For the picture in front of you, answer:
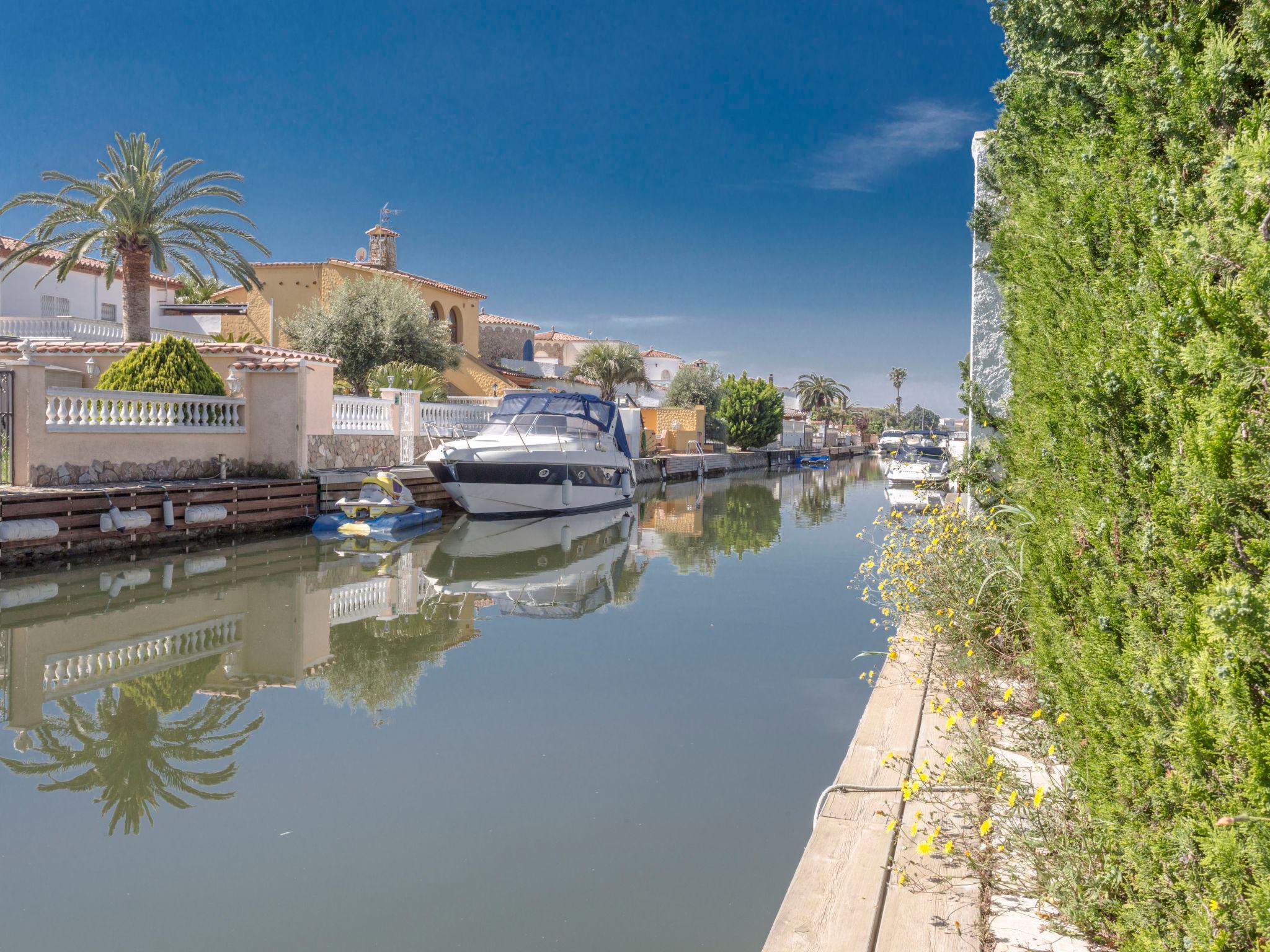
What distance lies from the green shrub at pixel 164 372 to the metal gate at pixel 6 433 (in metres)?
2.51

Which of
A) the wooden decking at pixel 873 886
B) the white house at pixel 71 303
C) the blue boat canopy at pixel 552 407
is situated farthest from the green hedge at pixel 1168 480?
the white house at pixel 71 303

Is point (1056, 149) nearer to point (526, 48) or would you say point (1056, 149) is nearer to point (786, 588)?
point (786, 588)

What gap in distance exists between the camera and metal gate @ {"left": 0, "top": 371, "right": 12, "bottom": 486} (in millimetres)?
12875

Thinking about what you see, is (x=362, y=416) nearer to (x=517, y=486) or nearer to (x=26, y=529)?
(x=517, y=486)

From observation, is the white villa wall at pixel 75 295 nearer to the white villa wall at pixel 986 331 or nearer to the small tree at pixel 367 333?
the small tree at pixel 367 333

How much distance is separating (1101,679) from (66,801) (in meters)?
5.12

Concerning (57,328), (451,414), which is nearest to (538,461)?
(451,414)

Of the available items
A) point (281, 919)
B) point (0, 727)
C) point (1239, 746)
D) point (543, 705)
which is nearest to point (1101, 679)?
point (1239, 746)

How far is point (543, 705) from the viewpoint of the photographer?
6578mm

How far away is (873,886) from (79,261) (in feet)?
132

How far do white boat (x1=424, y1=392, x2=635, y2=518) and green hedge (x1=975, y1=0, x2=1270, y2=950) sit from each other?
15.3 m

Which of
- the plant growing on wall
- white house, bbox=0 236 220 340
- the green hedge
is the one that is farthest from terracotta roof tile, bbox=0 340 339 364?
the green hedge

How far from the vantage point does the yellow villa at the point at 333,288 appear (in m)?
38.6

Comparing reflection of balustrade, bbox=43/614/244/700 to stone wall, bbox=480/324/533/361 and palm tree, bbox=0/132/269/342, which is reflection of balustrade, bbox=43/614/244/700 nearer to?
palm tree, bbox=0/132/269/342
